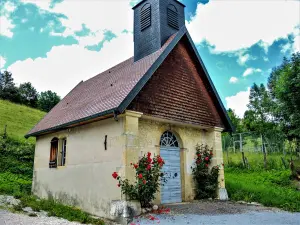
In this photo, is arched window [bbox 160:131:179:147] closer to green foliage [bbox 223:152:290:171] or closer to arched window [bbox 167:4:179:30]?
arched window [bbox 167:4:179:30]

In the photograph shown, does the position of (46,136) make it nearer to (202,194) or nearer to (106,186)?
(106,186)

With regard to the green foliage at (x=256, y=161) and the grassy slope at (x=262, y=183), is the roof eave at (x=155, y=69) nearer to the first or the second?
the grassy slope at (x=262, y=183)

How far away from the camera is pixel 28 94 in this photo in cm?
4947

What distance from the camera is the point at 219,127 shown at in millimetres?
11133

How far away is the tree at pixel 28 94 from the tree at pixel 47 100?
1084 millimetres

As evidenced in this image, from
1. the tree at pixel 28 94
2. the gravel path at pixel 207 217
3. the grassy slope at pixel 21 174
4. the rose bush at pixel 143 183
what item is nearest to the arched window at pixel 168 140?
the rose bush at pixel 143 183

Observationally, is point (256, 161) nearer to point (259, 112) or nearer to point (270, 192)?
point (270, 192)

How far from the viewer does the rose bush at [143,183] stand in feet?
23.7

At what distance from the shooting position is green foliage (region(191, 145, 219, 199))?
9.97m

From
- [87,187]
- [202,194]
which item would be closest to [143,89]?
[87,187]

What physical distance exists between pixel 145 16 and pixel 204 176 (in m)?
7.48

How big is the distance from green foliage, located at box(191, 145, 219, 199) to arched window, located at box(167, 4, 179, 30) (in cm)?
563

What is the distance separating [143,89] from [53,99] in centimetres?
4384

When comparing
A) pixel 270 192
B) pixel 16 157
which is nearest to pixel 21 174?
pixel 16 157
